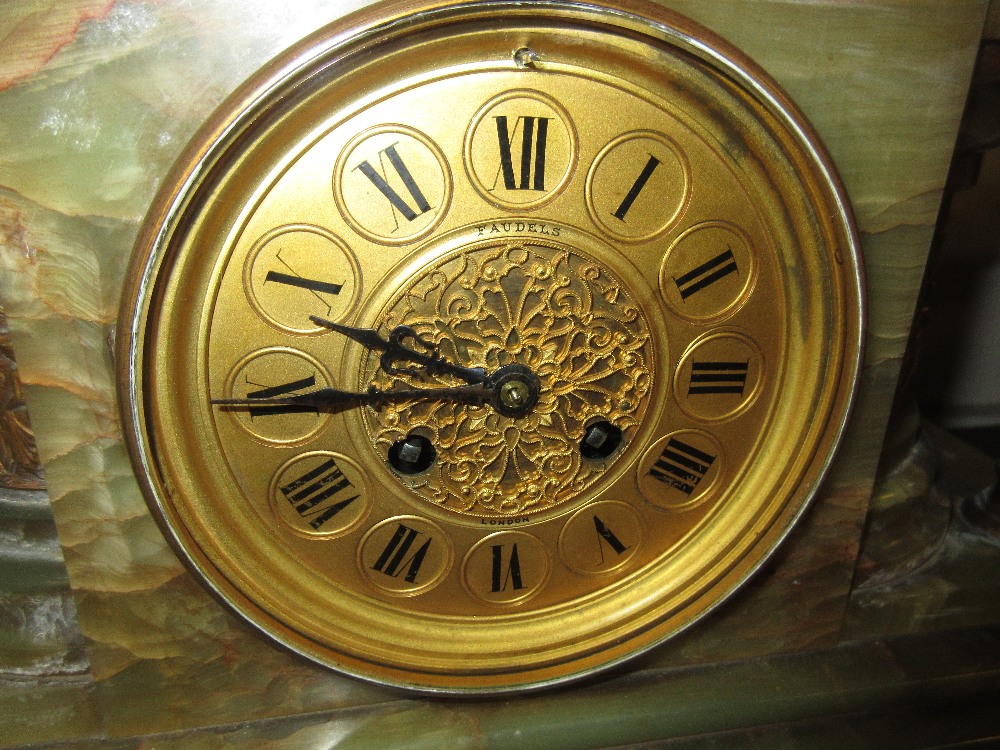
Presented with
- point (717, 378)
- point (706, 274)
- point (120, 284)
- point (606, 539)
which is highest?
point (120, 284)

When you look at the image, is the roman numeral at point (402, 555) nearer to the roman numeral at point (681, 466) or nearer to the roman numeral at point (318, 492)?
the roman numeral at point (318, 492)

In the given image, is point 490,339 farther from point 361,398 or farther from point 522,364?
point 361,398

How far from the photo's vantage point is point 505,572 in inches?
38.4

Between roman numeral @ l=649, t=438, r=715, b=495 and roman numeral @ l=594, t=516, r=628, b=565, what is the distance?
87 mm

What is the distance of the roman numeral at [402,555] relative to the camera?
0.94m

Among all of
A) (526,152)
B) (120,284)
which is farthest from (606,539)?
(120,284)

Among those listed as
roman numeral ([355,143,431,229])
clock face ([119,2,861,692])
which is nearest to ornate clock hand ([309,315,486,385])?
clock face ([119,2,861,692])

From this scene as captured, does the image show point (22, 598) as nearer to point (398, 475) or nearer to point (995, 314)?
point (398, 475)

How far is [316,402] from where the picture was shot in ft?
2.73

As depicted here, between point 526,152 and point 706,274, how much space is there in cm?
25

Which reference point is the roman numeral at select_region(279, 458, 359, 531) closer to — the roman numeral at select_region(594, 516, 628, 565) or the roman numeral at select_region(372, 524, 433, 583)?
the roman numeral at select_region(372, 524, 433, 583)

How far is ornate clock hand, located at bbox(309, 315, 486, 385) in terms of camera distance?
2.70ft

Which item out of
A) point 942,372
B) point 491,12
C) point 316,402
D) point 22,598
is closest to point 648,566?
point 316,402

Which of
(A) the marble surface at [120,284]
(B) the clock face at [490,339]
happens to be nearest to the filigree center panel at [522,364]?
(B) the clock face at [490,339]
